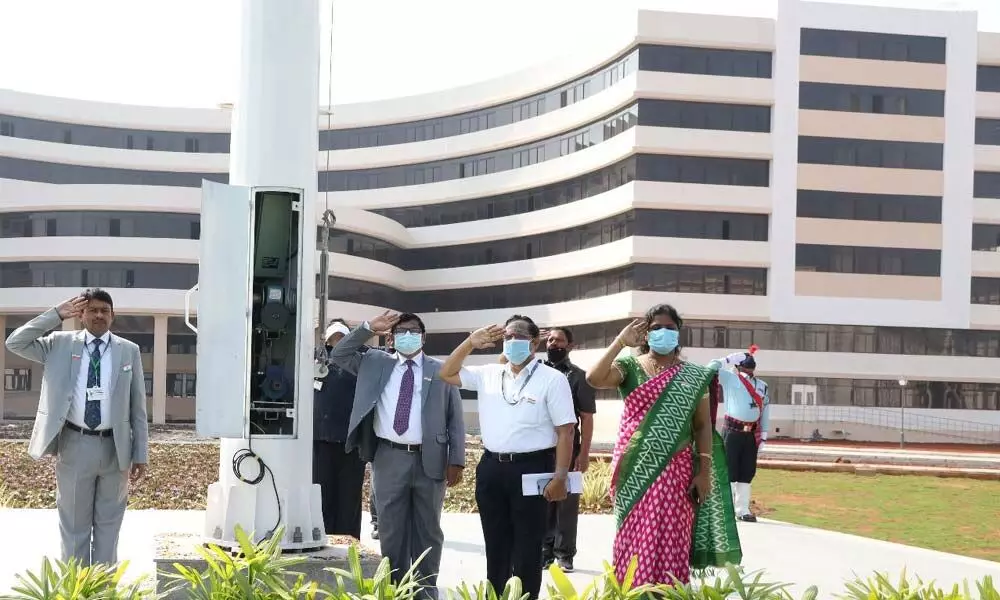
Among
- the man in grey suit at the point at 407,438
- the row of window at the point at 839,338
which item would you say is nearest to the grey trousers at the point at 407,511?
the man in grey suit at the point at 407,438

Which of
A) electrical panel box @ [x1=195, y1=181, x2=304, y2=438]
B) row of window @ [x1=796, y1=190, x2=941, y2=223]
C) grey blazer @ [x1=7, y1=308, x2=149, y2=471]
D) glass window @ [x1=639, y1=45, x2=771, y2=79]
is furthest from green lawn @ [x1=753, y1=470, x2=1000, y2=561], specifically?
glass window @ [x1=639, y1=45, x2=771, y2=79]

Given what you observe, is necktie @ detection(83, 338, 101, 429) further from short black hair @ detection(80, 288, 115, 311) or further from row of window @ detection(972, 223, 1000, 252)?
row of window @ detection(972, 223, 1000, 252)

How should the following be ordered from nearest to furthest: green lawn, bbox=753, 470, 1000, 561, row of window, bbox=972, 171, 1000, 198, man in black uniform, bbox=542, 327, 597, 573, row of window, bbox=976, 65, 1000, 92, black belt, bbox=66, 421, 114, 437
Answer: black belt, bbox=66, 421, 114, 437
man in black uniform, bbox=542, 327, 597, 573
green lawn, bbox=753, 470, 1000, 561
row of window, bbox=976, 65, 1000, 92
row of window, bbox=972, 171, 1000, 198

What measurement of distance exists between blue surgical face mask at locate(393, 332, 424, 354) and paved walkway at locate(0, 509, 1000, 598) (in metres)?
1.97

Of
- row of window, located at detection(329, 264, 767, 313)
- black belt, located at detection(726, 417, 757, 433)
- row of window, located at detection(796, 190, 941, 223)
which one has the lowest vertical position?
black belt, located at detection(726, 417, 757, 433)

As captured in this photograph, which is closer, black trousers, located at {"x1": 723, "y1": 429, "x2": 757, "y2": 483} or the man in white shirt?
the man in white shirt

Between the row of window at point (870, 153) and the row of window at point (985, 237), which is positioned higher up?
the row of window at point (870, 153)

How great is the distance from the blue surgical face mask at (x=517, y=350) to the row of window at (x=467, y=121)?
44.1 meters

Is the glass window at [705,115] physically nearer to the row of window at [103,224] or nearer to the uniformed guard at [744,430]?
the row of window at [103,224]

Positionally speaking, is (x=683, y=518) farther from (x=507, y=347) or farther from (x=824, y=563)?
(x=824, y=563)

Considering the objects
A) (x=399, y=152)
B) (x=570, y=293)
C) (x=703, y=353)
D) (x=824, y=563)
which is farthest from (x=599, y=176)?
(x=824, y=563)

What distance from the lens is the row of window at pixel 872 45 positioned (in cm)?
5067

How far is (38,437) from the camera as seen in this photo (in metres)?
7.63

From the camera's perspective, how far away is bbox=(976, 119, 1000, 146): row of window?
52781mm
